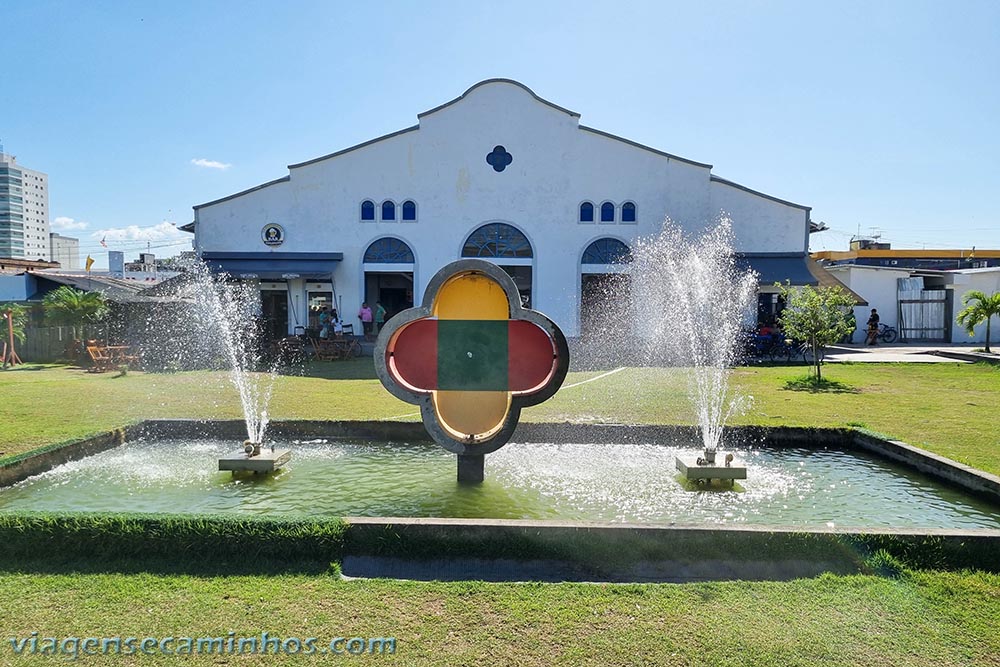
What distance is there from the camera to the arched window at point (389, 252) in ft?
77.4

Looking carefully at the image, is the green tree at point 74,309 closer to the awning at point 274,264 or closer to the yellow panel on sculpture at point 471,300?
the awning at point 274,264

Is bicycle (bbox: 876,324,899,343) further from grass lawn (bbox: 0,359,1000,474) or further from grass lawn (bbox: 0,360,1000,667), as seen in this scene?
grass lawn (bbox: 0,360,1000,667)

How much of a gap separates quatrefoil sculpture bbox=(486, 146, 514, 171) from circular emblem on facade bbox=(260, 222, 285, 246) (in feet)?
28.1

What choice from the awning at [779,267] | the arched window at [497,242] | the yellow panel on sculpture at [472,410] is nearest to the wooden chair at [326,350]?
the arched window at [497,242]

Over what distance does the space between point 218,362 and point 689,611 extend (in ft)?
59.0

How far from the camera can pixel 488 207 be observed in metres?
23.3

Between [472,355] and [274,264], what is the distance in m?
18.8

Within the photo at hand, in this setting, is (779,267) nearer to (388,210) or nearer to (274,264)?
(388,210)

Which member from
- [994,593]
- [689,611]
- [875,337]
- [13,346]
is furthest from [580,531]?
[875,337]

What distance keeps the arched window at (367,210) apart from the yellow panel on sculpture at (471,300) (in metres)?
18.3

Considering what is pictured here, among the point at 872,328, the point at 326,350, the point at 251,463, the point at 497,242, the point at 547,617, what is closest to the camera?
the point at 547,617

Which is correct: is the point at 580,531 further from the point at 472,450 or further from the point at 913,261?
the point at 913,261

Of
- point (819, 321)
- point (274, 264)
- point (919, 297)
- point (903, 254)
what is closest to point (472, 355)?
point (819, 321)

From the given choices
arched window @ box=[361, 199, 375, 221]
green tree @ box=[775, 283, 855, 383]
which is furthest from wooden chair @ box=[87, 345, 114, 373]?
green tree @ box=[775, 283, 855, 383]
